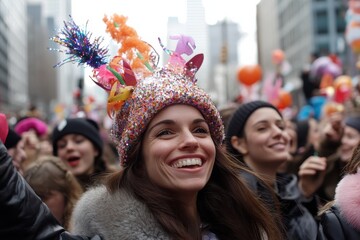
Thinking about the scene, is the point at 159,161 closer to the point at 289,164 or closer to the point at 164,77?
the point at 164,77

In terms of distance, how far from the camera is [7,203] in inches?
75.1

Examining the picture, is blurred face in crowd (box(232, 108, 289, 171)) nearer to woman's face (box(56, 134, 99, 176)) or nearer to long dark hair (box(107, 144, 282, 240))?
long dark hair (box(107, 144, 282, 240))

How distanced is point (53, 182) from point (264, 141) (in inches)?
65.7

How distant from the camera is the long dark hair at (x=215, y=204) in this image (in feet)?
8.29

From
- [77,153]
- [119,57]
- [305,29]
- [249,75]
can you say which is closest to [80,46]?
[119,57]

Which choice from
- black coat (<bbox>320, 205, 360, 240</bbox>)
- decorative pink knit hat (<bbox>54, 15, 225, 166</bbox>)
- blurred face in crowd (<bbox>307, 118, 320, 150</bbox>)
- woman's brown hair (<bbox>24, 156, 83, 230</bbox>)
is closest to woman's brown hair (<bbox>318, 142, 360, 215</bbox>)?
black coat (<bbox>320, 205, 360, 240</bbox>)

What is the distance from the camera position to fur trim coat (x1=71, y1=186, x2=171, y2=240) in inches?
92.9

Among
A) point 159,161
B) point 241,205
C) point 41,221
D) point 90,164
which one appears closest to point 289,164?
point 90,164

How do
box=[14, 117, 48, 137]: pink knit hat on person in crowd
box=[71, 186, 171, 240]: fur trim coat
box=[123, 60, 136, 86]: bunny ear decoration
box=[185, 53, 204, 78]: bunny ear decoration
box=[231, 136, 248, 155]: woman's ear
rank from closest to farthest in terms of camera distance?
box=[71, 186, 171, 240]: fur trim coat, box=[123, 60, 136, 86]: bunny ear decoration, box=[185, 53, 204, 78]: bunny ear decoration, box=[231, 136, 248, 155]: woman's ear, box=[14, 117, 48, 137]: pink knit hat on person in crowd

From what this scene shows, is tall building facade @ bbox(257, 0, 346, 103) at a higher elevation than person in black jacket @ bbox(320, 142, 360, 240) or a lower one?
higher

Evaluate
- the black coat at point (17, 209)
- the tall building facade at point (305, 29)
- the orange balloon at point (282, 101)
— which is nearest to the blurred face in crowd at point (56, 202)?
→ the black coat at point (17, 209)

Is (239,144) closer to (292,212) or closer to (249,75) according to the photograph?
(292,212)

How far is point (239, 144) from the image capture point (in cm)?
436

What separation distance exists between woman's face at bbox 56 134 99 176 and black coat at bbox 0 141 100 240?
9.97 ft
